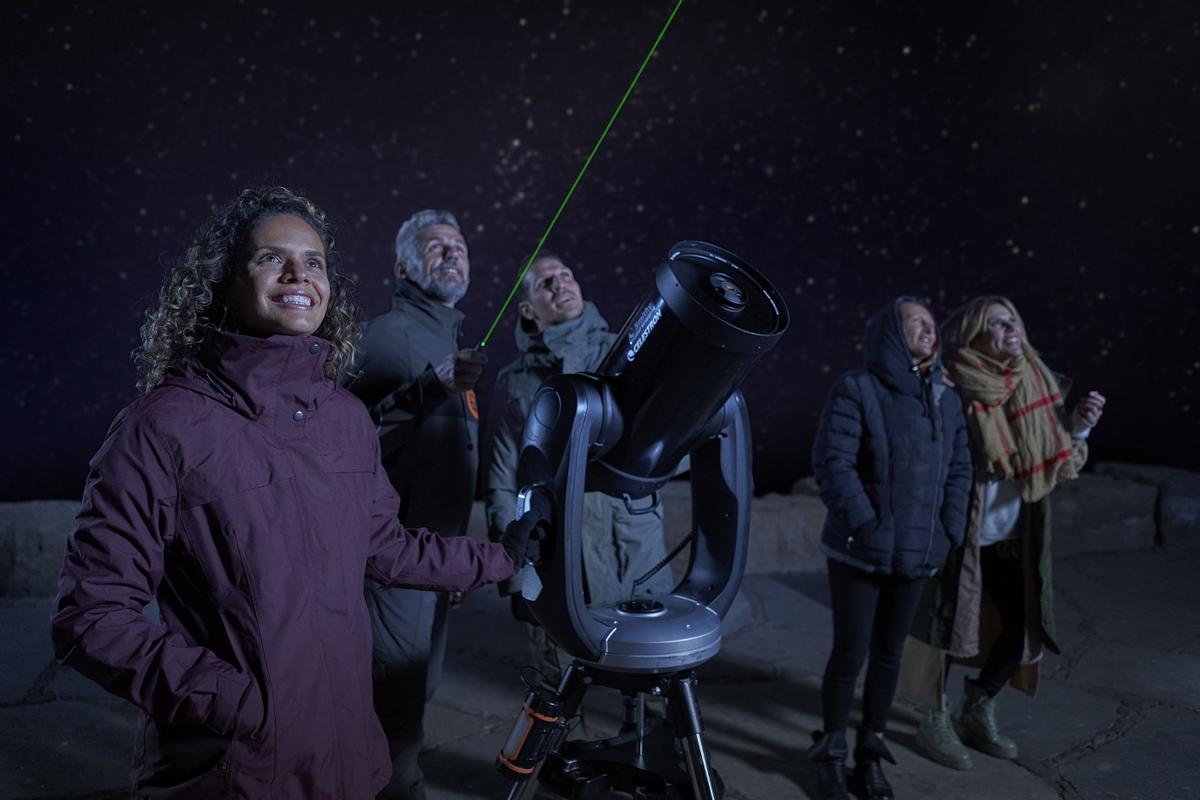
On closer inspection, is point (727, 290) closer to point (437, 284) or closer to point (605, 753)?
point (605, 753)

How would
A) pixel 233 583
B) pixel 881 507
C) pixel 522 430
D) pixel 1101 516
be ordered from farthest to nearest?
pixel 1101 516
pixel 881 507
pixel 522 430
pixel 233 583

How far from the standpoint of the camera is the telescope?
1699 millimetres

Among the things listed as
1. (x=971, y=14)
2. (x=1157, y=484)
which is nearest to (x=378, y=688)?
(x=1157, y=484)

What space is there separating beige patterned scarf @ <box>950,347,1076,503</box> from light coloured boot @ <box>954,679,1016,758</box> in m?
0.77

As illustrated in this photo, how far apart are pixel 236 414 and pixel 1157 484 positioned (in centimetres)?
691

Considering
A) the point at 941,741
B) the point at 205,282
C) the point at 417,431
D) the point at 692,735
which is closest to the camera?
the point at 205,282

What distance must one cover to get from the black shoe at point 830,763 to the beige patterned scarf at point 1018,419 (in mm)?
1086

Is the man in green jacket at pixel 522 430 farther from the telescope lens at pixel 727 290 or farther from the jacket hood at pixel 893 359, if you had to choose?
the telescope lens at pixel 727 290

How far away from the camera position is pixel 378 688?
2.43 metres

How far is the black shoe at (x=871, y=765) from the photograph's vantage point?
9.26ft

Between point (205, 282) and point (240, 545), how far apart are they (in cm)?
48

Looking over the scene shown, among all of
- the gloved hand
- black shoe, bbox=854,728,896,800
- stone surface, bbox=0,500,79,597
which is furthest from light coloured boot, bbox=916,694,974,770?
stone surface, bbox=0,500,79,597

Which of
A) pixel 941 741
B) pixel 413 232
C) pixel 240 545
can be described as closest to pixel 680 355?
pixel 240 545

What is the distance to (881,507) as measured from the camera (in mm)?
2828
